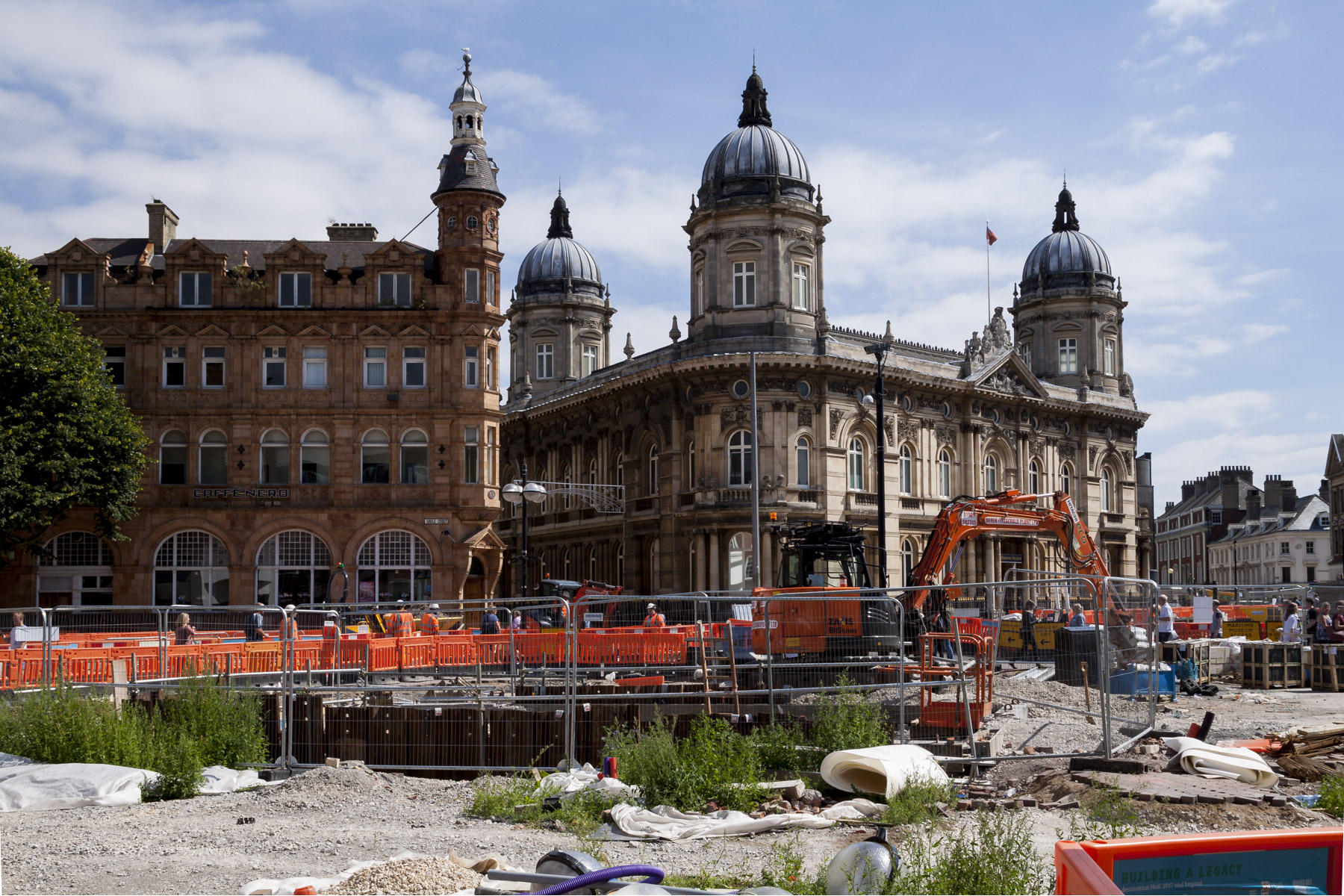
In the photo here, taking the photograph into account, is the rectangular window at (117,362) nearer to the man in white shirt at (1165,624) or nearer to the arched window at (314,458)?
the arched window at (314,458)

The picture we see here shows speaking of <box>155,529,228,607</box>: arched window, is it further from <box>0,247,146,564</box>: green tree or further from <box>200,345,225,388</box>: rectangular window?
<box>200,345,225,388</box>: rectangular window

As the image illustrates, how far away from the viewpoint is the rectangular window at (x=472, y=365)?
134 feet

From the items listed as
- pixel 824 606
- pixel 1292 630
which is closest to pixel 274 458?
pixel 824 606

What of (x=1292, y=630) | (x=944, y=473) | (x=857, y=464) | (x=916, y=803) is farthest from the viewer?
(x=944, y=473)

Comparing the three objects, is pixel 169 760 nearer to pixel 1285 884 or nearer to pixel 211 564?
pixel 1285 884

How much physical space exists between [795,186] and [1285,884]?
4722 cm

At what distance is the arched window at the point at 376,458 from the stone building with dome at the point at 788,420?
11.9 m

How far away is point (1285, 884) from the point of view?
4988 mm

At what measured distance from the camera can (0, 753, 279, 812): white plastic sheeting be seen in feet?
39.2

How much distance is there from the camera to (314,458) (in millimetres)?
40469

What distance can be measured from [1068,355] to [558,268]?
27.9 m

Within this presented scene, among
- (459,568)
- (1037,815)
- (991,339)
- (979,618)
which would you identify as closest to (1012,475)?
(991,339)

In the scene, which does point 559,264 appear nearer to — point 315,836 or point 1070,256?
point 1070,256

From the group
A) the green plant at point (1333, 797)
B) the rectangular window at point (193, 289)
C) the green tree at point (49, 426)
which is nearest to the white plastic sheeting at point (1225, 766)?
the green plant at point (1333, 797)
